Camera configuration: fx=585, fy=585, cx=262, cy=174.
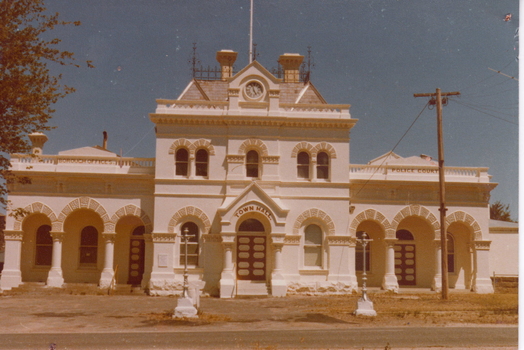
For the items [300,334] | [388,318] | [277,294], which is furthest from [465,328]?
[277,294]

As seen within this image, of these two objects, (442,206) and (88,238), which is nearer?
(442,206)

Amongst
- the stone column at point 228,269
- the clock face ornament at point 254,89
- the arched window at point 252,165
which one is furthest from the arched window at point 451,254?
the clock face ornament at point 254,89

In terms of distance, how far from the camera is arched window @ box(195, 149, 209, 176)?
27469 mm

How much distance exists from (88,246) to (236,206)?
26.8 feet

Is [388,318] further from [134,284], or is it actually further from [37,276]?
[37,276]

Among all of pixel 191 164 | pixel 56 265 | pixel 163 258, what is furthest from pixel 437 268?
Answer: pixel 56 265

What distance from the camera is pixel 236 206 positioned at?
2609 cm

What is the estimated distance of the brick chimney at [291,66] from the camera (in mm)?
34791

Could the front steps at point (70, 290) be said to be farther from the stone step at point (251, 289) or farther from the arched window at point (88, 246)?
the stone step at point (251, 289)

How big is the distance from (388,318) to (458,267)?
1243 centimetres

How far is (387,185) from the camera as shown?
28.6 m

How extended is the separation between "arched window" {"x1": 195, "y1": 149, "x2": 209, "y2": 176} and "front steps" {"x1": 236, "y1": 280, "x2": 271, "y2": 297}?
17.7 feet

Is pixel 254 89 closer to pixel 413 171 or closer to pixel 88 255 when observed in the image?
pixel 413 171

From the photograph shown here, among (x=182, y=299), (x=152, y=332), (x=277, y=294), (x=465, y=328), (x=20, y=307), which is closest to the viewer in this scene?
(x=152, y=332)
